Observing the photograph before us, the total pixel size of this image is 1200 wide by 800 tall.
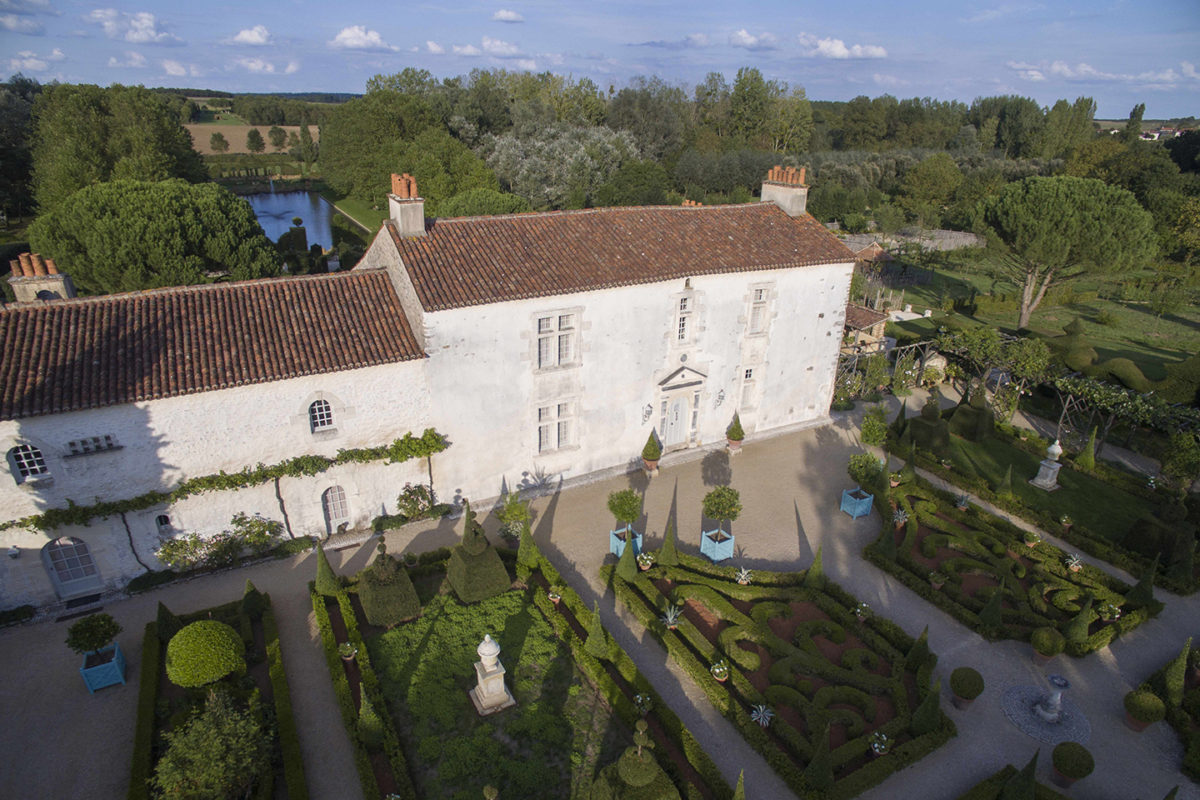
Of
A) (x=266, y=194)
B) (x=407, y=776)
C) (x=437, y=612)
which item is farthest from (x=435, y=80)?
(x=407, y=776)

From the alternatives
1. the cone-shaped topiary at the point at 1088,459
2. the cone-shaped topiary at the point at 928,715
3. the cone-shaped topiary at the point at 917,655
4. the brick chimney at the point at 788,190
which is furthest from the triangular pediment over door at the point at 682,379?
the cone-shaped topiary at the point at 1088,459

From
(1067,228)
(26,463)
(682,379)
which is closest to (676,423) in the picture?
(682,379)

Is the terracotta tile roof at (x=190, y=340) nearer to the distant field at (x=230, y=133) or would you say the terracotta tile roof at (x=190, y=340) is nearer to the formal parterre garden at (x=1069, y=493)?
the formal parterre garden at (x=1069, y=493)

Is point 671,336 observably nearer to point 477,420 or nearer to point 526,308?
point 526,308

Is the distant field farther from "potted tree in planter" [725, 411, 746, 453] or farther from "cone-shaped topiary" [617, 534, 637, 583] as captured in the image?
"cone-shaped topiary" [617, 534, 637, 583]

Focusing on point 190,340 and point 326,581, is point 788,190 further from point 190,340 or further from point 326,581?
point 326,581

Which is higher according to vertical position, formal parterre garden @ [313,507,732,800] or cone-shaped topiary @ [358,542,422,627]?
cone-shaped topiary @ [358,542,422,627]

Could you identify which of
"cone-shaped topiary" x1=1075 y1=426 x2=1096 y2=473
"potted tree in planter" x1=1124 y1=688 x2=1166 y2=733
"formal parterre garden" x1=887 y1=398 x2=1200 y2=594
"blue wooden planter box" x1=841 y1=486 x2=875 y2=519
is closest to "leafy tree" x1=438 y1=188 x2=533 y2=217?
"formal parterre garden" x1=887 y1=398 x2=1200 y2=594
